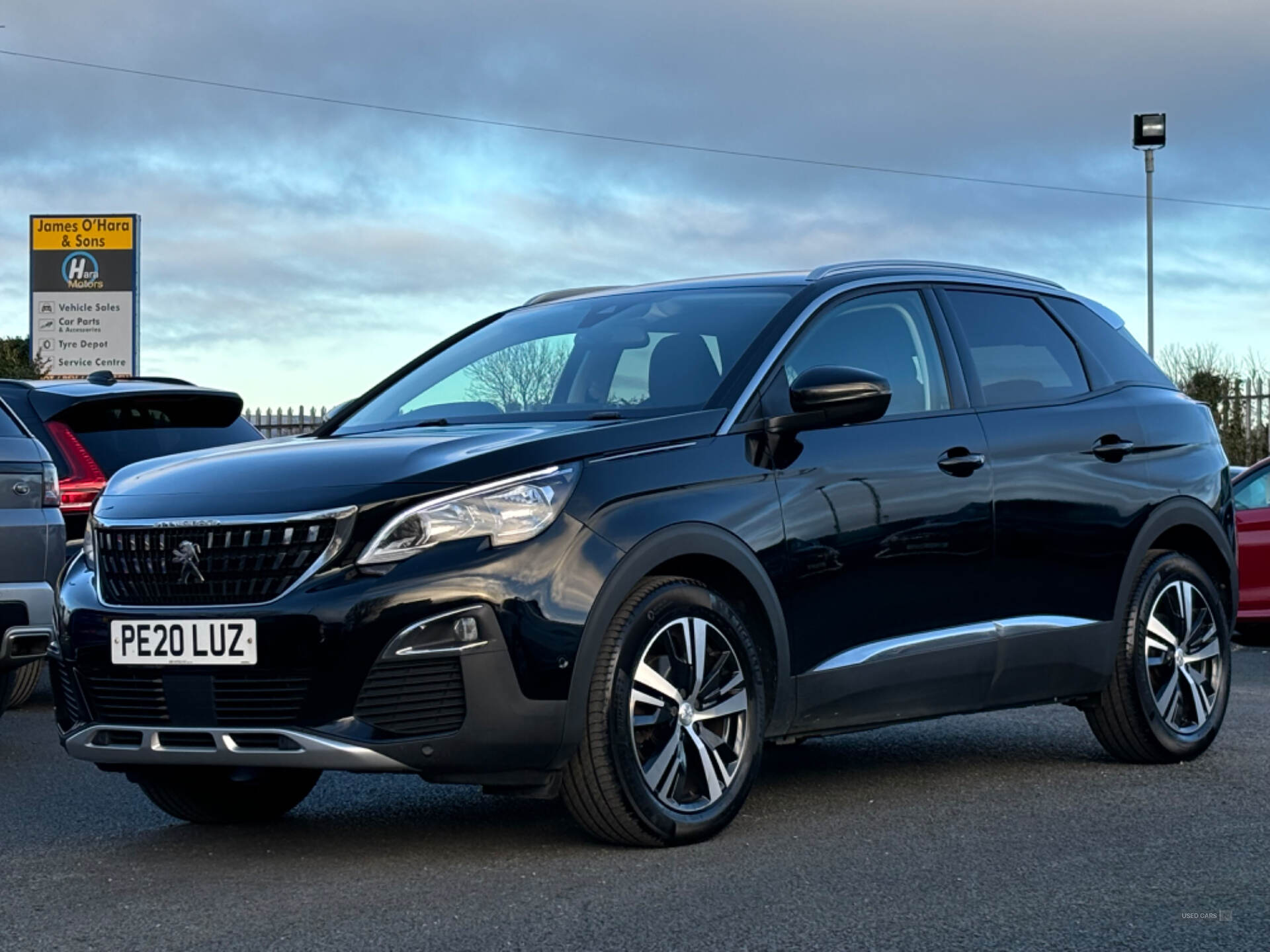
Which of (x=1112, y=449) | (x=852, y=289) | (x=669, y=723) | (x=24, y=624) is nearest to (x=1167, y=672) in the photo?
(x=1112, y=449)

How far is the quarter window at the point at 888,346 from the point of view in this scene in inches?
262

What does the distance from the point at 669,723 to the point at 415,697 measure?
809mm

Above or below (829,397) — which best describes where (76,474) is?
below

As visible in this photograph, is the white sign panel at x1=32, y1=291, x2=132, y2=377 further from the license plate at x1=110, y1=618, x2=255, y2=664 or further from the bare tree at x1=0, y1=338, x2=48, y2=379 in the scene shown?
the license plate at x1=110, y1=618, x2=255, y2=664

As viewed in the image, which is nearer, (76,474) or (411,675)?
(411,675)

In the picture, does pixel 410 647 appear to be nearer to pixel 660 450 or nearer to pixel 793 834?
pixel 660 450

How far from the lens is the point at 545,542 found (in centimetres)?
543

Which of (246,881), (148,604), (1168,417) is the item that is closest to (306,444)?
(148,604)

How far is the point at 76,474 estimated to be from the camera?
10.2 metres


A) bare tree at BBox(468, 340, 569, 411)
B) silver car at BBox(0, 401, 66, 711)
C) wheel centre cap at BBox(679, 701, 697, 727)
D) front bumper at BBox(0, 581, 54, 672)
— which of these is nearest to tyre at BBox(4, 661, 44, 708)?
silver car at BBox(0, 401, 66, 711)

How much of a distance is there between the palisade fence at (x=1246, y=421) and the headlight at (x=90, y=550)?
27.3m

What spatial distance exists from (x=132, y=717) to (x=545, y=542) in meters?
1.29

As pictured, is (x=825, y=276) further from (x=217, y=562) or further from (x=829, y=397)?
(x=217, y=562)

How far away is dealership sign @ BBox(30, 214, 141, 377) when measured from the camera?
34.1 m
